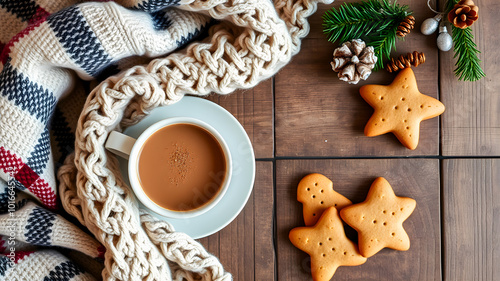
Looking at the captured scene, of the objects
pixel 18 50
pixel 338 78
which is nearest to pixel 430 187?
pixel 338 78

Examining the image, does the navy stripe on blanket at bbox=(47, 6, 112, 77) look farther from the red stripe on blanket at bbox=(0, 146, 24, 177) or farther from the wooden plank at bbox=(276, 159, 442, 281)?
the wooden plank at bbox=(276, 159, 442, 281)

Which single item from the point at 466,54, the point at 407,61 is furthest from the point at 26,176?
the point at 466,54

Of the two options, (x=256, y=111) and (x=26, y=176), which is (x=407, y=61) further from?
(x=26, y=176)

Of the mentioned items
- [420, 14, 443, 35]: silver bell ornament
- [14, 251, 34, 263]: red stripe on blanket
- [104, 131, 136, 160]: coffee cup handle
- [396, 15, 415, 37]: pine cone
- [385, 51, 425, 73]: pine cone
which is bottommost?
[14, 251, 34, 263]: red stripe on blanket

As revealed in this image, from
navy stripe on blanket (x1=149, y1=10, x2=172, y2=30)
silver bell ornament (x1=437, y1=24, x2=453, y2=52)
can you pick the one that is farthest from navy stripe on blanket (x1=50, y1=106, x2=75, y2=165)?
silver bell ornament (x1=437, y1=24, x2=453, y2=52)

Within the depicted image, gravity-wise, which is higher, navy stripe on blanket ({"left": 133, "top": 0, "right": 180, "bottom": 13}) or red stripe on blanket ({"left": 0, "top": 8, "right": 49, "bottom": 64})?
navy stripe on blanket ({"left": 133, "top": 0, "right": 180, "bottom": 13})

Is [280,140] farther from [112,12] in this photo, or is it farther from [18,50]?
[18,50]

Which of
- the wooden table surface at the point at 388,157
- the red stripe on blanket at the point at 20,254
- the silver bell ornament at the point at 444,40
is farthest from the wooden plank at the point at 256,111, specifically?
the red stripe on blanket at the point at 20,254
